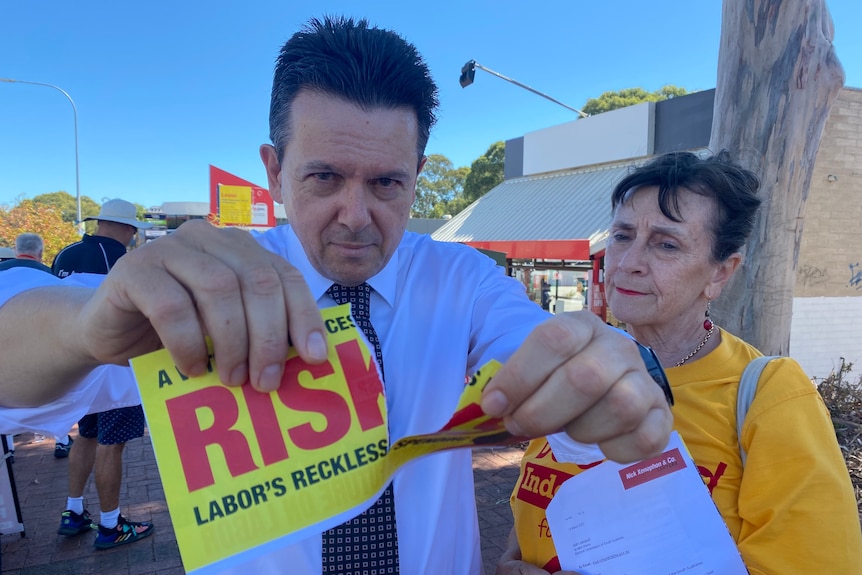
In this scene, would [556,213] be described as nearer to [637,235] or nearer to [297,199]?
[637,235]

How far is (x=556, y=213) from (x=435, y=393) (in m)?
11.4

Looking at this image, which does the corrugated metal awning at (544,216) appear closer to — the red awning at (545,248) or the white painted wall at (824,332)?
the red awning at (545,248)

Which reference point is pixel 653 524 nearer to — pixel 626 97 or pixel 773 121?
pixel 773 121

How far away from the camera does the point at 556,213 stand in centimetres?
1214

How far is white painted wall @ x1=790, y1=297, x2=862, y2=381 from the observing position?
29.3 feet

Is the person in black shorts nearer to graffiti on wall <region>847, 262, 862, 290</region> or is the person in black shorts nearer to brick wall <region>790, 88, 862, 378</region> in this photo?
brick wall <region>790, 88, 862, 378</region>

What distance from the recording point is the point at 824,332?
9148mm

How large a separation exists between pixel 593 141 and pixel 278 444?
13.1 metres

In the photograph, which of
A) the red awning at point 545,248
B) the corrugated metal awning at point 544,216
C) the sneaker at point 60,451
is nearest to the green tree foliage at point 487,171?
the corrugated metal awning at point 544,216

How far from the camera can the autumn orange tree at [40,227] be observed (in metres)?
14.0

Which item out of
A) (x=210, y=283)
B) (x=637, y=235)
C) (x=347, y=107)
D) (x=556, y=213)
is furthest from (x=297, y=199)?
(x=556, y=213)

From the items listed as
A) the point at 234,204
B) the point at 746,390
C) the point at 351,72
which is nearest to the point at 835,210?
the point at 746,390

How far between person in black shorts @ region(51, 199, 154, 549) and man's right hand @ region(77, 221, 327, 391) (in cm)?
341

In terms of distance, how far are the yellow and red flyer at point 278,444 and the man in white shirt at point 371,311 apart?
0.13 ft
